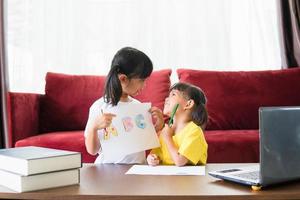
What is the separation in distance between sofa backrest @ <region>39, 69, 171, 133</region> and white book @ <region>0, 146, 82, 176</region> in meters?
1.48

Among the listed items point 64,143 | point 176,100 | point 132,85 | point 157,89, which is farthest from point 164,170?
point 157,89

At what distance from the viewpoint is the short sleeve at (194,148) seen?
1299 millimetres

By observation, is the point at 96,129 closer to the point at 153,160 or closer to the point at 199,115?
the point at 153,160

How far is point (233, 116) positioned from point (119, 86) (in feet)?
3.64

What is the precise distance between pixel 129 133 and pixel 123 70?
0.90 feet

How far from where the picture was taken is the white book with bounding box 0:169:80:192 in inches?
34.8

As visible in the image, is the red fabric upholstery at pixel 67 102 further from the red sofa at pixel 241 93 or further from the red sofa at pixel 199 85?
the red sofa at pixel 241 93

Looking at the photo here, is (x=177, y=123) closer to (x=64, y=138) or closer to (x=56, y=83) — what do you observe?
(x=64, y=138)

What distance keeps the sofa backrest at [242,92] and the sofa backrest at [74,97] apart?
17 cm

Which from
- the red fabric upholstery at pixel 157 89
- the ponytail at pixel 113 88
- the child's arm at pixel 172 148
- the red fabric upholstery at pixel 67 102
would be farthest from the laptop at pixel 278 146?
the red fabric upholstery at pixel 67 102

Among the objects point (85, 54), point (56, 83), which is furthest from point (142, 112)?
point (85, 54)

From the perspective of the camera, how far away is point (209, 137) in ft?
6.52

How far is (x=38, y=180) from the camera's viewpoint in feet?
2.93

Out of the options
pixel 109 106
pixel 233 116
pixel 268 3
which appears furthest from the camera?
pixel 268 3
